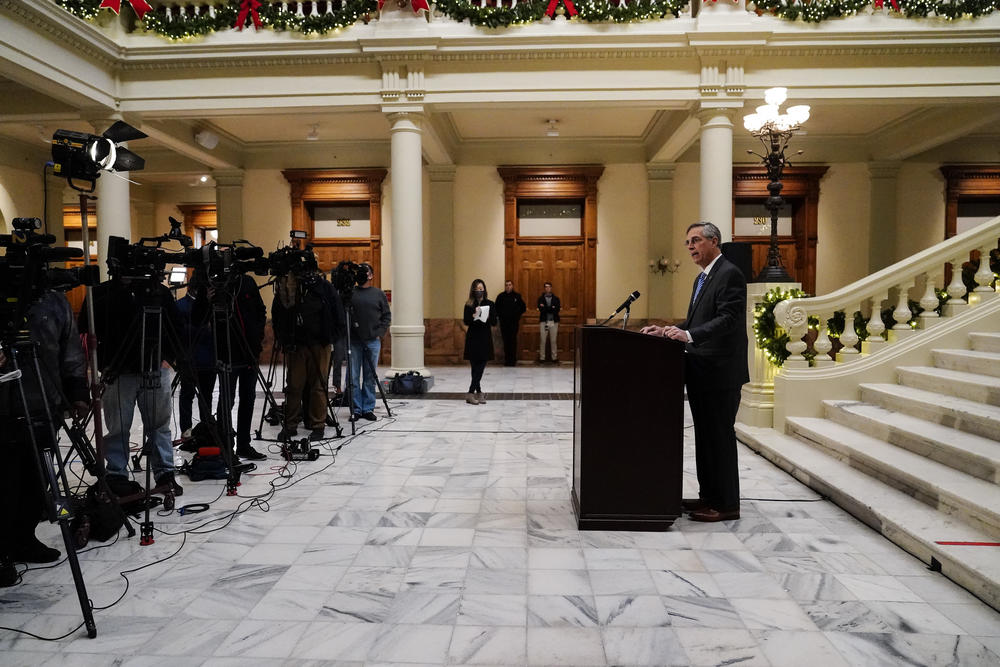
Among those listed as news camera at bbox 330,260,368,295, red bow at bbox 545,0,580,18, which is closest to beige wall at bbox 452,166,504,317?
red bow at bbox 545,0,580,18

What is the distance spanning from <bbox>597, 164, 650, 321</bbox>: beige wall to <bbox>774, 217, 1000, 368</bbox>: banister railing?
21.3ft

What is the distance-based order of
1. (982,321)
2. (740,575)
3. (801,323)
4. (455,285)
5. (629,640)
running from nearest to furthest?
(629,640) → (740,575) → (982,321) → (801,323) → (455,285)

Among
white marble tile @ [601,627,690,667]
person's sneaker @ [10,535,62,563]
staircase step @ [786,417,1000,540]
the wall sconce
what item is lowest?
white marble tile @ [601,627,690,667]

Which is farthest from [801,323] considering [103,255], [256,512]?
[103,255]

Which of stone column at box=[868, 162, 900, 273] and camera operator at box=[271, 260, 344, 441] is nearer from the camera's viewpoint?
camera operator at box=[271, 260, 344, 441]

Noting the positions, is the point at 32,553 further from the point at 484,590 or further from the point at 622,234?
the point at 622,234

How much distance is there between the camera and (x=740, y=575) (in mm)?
2836

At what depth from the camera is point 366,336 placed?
6418mm

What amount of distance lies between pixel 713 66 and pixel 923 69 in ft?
9.02

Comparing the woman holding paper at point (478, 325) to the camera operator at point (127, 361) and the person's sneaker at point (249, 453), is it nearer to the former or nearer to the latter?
the person's sneaker at point (249, 453)

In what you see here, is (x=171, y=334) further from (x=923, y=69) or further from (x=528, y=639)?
(x=923, y=69)

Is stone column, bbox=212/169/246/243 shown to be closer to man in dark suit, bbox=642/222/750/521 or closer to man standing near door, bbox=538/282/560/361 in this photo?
man standing near door, bbox=538/282/560/361

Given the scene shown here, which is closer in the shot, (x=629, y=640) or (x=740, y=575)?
(x=629, y=640)

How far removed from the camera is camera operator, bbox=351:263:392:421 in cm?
639
